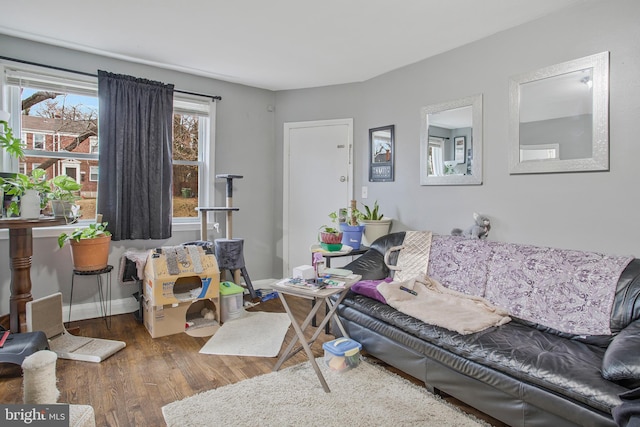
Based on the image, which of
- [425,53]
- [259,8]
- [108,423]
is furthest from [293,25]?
[108,423]

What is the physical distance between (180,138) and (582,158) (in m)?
3.59

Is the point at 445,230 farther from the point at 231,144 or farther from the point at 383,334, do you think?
the point at 231,144

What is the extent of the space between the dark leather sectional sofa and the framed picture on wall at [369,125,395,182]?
1.64 metres

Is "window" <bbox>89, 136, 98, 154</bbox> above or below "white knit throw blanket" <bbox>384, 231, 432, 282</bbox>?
above

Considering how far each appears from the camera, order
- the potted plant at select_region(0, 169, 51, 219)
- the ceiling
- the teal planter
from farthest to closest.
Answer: the teal planter < the potted plant at select_region(0, 169, 51, 219) < the ceiling

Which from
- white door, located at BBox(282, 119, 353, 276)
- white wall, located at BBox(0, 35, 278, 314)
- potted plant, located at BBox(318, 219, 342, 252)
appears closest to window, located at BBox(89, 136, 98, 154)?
white wall, located at BBox(0, 35, 278, 314)

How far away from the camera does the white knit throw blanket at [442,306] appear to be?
2092mm

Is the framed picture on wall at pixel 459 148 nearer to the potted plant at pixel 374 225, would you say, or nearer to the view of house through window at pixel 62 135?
the potted plant at pixel 374 225

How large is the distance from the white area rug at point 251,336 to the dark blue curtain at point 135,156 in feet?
3.89

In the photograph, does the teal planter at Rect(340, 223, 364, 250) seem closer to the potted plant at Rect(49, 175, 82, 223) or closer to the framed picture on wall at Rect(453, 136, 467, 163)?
the framed picture on wall at Rect(453, 136, 467, 163)

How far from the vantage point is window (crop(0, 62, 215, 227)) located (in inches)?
123

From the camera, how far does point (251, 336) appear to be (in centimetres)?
297

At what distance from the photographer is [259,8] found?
248 centimetres

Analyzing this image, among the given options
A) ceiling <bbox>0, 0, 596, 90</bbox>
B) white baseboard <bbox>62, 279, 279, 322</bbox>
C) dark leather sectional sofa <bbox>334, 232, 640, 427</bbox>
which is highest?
ceiling <bbox>0, 0, 596, 90</bbox>
